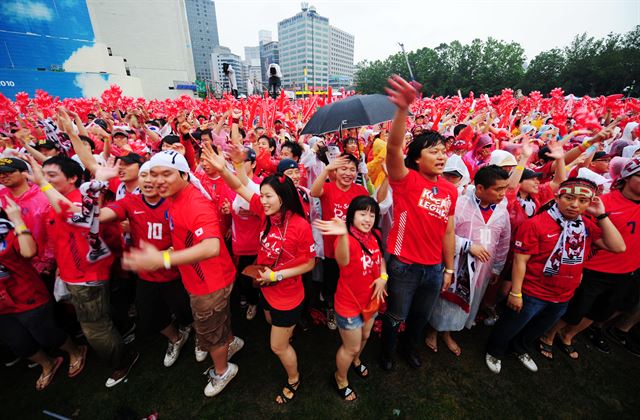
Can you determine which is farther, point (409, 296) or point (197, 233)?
point (409, 296)

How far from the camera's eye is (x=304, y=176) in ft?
14.4

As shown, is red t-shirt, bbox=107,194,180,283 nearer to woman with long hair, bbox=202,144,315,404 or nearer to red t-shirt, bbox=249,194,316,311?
woman with long hair, bbox=202,144,315,404

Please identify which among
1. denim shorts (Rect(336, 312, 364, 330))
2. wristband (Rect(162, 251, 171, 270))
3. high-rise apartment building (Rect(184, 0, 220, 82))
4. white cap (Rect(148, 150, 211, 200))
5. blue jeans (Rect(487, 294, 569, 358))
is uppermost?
high-rise apartment building (Rect(184, 0, 220, 82))

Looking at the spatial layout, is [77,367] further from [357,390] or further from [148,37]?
[148,37]

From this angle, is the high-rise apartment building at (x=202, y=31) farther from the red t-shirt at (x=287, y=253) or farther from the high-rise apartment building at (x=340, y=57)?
the red t-shirt at (x=287, y=253)

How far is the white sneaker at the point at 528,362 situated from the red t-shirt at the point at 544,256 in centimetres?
83

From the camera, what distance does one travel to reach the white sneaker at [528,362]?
2.88 m

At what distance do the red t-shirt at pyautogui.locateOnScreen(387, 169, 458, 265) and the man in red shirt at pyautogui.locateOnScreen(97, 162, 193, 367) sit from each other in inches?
82.7

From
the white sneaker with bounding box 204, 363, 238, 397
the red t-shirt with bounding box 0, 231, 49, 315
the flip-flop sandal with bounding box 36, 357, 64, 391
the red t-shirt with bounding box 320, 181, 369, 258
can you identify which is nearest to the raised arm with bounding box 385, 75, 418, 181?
the red t-shirt with bounding box 320, 181, 369, 258

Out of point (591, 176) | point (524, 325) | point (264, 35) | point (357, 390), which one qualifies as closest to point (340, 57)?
point (264, 35)

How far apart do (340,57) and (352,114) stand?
10831cm

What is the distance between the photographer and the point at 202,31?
111750 millimetres

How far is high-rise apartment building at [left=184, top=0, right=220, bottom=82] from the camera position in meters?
107

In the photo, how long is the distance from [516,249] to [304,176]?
2944 millimetres
